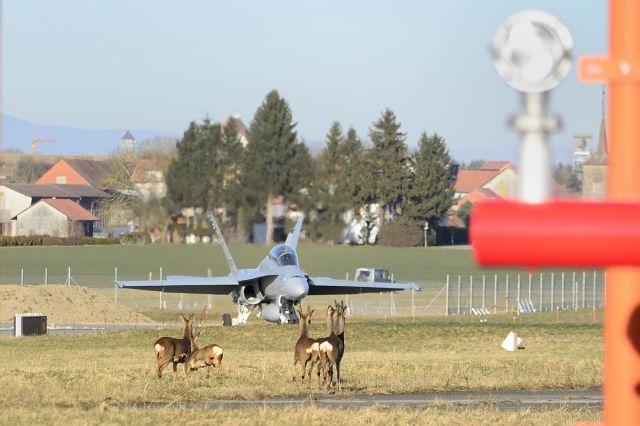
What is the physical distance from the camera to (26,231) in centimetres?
6581

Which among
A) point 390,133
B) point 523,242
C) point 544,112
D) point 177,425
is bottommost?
point 177,425

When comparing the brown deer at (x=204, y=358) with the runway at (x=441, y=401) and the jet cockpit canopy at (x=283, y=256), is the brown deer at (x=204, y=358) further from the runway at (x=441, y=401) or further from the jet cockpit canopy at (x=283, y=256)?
the jet cockpit canopy at (x=283, y=256)

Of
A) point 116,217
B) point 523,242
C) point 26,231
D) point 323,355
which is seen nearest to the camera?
point 523,242

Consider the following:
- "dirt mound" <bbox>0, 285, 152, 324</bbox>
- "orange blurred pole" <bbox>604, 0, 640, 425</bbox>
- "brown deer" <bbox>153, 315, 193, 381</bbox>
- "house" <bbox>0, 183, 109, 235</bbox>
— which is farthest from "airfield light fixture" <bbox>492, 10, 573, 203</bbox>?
"house" <bbox>0, 183, 109, 235</bbox>

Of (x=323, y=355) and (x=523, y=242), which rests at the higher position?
(x=523, y=242)

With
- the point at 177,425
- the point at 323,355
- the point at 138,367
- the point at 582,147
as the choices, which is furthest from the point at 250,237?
the point at 582,147

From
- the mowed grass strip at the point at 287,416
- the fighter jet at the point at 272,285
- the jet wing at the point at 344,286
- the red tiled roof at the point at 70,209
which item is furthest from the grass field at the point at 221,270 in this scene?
the mowed grass strip at the point at 287,416

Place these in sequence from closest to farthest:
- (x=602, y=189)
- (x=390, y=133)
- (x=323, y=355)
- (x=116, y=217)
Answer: (x=602, y=189) → (x=323, y=355) → (x=116, y=217) → (x=390, y=133)

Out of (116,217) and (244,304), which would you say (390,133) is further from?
(244,304)

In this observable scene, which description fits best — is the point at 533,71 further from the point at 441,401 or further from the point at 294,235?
the point at 294,235

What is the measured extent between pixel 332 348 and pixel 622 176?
17.8 metres

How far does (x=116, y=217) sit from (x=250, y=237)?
36.2 feet

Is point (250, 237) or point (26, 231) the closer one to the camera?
point (250, 237)

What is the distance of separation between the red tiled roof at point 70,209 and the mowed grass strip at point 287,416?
4866 cm
